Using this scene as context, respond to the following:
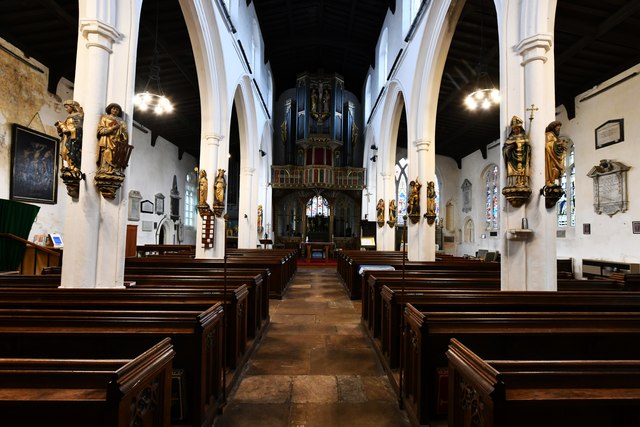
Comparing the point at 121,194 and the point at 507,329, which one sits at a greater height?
the point at 121,194

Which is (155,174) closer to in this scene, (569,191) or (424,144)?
(424,144)

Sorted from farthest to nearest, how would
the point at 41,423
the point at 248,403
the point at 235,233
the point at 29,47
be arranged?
the point at 235,233 < the point at 29,47 < the point at 248,403 < the point at 41,423

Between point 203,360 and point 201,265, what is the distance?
3800mm

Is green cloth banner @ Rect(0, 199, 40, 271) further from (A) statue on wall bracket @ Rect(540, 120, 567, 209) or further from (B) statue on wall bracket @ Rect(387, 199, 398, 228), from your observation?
(B) statue on wall bracket @ Rect(387, 199, 398, 228)

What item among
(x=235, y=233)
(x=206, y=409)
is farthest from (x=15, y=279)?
(x=235, y=233)

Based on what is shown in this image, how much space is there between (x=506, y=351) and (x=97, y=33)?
490 centimetres

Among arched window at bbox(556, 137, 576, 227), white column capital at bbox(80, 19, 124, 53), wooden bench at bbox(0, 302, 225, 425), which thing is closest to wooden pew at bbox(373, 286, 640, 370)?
wooden bench at bbox(0, 302, 225, 425)

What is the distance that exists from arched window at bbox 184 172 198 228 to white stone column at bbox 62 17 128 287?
48.1 ft

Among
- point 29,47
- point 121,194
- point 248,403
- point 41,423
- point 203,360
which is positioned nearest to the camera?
point 41,423

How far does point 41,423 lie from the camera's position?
1.31 metres

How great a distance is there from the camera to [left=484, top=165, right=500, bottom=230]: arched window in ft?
49.1

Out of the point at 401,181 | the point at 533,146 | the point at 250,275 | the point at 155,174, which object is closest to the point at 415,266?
the point at 533,146

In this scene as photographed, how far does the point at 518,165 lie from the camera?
411cm

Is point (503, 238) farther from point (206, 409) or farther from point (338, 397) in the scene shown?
point (206, 409)
